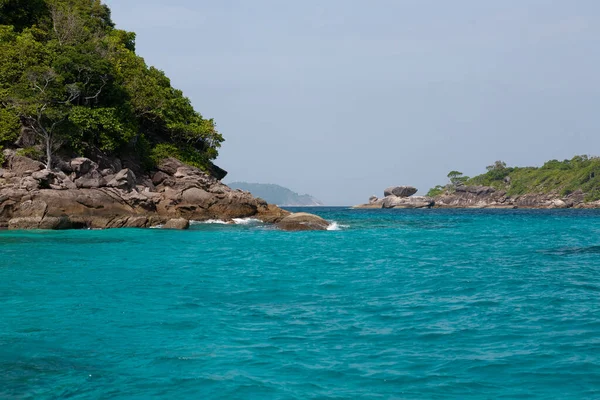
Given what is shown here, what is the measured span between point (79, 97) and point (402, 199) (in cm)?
11244

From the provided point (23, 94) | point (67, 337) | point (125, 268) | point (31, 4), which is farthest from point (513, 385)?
point (31, 4)

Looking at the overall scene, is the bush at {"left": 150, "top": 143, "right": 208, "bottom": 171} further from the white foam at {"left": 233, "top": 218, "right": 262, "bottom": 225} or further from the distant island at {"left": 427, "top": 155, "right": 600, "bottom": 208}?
the distant island at {"left": 427, "top": 155, "right": 600, "bottom": 208}

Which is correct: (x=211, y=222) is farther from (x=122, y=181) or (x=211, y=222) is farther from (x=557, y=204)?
(x=557, y=204)

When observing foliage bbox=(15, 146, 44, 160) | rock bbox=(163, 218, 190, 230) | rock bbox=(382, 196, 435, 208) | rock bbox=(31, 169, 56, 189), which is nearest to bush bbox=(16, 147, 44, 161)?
foliage bbox=(15, 146, 44, 160)

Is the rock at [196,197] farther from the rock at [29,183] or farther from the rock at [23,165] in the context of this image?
the rock at [29,183]

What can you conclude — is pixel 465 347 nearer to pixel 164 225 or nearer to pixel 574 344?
pixel 574 344

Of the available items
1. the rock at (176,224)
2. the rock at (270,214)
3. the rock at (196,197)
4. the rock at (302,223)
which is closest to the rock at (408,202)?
the rock at (270,214)

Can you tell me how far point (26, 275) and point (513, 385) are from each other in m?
15.6

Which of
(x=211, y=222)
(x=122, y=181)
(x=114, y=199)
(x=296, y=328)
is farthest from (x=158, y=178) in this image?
(x=296, y=328)

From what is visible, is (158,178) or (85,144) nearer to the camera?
(85,144)

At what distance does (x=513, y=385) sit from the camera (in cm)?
816

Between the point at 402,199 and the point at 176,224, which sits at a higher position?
the point at 402,199

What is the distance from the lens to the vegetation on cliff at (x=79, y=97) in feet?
138

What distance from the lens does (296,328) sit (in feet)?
37.2
